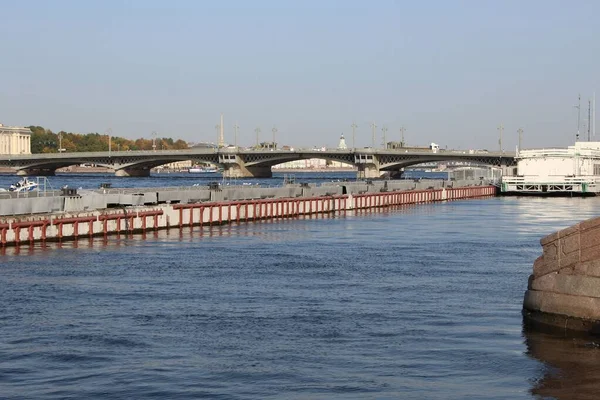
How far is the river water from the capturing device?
2497 cm

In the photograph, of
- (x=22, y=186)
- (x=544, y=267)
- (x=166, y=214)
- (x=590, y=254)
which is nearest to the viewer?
(x=590, y=254)

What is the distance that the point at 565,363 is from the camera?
26.7 meters

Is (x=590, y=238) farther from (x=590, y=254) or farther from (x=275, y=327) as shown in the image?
(x=275, y=327)

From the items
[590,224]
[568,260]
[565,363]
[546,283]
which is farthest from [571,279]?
[565,363]

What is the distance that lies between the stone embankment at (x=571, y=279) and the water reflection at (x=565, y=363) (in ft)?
1.27

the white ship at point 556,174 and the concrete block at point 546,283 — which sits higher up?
the white ship at point 556,174

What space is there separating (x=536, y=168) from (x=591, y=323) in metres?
110

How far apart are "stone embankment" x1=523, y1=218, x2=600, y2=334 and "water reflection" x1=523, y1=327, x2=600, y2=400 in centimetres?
39

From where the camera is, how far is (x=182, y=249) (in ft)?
190

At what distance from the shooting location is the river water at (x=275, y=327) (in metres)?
25.0

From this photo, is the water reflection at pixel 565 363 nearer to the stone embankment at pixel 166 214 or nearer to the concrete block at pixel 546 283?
the concrete block at pixel 546 283

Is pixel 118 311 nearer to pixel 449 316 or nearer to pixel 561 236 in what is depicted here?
pixel 449 316

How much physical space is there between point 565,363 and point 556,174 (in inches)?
4391

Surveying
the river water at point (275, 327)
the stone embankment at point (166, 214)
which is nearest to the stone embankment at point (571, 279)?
the river water at point (275, 327)
